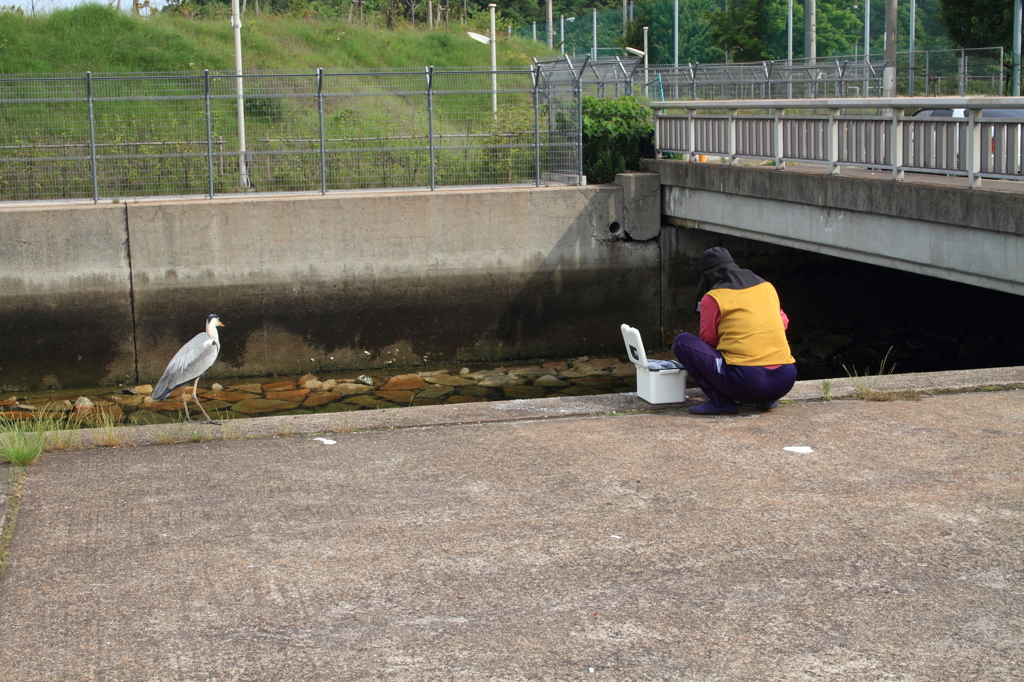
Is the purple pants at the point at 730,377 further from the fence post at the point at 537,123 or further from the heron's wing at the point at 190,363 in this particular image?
the fence post at the point at 537,123

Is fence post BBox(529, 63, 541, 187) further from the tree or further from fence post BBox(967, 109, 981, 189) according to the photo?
the tree

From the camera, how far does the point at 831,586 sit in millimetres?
4680

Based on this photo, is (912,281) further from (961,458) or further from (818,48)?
(818,48)

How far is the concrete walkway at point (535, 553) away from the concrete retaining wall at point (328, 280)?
23.7 ft

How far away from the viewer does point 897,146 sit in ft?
34.8

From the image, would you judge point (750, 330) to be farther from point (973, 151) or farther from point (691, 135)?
point (691, 135)

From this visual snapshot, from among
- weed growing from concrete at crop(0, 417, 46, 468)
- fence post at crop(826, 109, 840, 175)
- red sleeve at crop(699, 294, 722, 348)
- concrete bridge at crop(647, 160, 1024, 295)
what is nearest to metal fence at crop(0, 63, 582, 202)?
concrete bridge at crop(647, 160, 1024, 295)

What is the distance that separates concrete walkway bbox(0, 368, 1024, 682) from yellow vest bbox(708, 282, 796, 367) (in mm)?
445

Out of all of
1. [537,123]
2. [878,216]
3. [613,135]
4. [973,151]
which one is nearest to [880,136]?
[878,216]

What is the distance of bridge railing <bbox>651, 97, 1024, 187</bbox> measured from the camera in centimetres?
928


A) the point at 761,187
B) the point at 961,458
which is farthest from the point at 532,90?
the point at 961,458

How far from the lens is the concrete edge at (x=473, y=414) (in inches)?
291

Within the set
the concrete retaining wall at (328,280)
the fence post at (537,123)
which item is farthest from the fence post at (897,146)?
the fence post at (537,123)

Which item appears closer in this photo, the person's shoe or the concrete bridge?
the person's shoe
